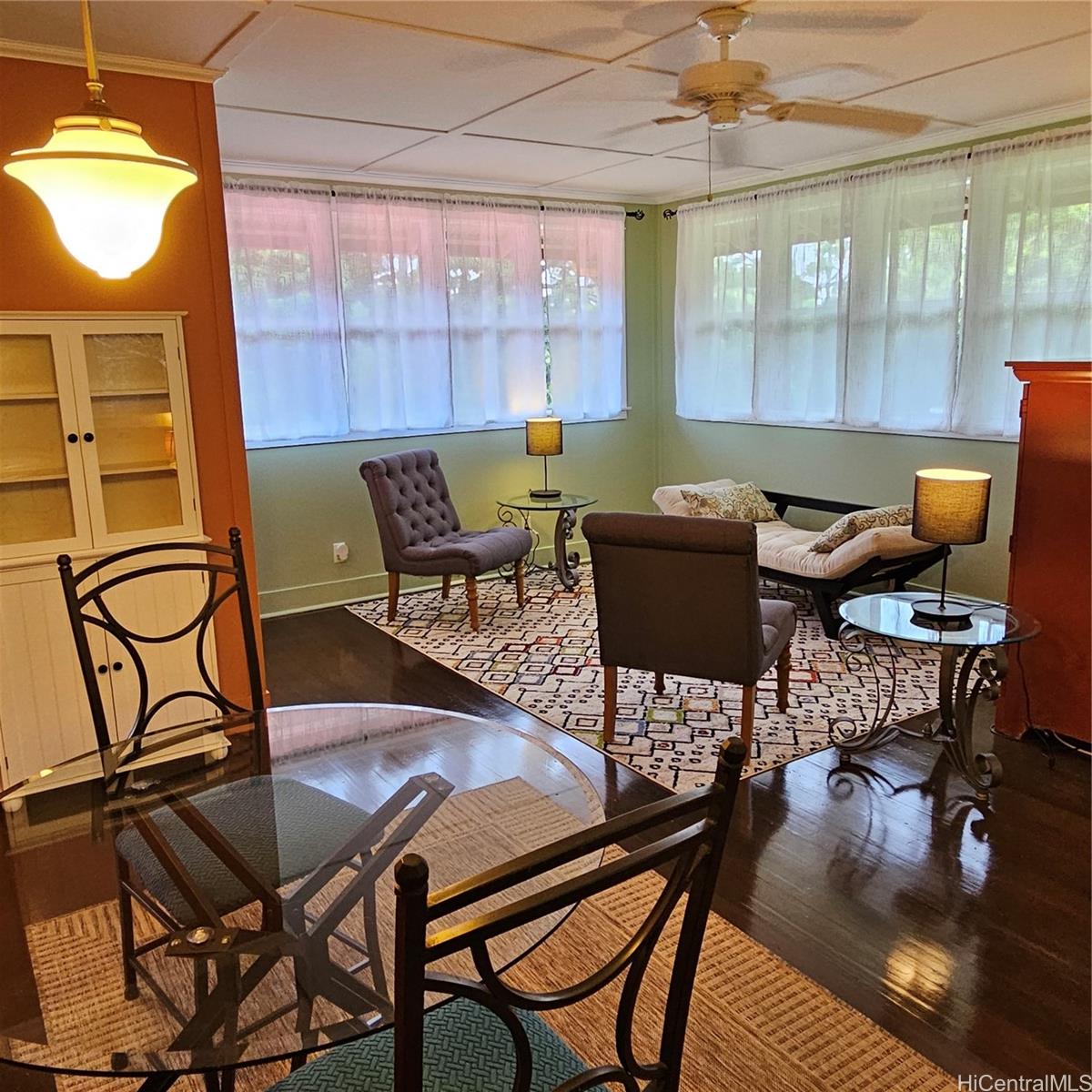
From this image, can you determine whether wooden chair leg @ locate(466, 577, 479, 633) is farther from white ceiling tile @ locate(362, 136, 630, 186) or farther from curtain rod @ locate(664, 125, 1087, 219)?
curtain rod @ locate(664, 125, 1087, 219)

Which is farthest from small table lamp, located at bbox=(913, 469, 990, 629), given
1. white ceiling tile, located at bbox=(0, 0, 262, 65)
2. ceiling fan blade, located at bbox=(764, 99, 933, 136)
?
white ceiling tile, located at bbox=(0, 0, 262, 65)

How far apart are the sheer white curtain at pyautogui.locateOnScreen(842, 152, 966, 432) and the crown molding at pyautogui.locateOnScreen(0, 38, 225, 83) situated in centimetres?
350

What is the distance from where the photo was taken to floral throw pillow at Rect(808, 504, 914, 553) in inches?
181

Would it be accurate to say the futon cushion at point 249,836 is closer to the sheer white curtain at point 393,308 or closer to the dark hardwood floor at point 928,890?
the dark hardwood floor at point 928,890

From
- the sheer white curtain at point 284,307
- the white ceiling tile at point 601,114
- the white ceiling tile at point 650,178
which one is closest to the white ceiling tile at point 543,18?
the white ceiling tile at point 601,114

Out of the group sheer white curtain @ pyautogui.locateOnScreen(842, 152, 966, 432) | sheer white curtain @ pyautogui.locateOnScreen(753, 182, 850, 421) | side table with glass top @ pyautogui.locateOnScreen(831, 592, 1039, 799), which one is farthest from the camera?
sheer white curtain @ pyautogui.locateOnScreen(753, 182, 850, 421)

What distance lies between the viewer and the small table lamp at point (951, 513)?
9.96 ft

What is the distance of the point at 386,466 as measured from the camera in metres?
5.01

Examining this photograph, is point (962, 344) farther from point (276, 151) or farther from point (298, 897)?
point (298, 897)

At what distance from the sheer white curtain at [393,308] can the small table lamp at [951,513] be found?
3346 mm

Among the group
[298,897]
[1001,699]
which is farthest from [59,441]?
[1001,699]

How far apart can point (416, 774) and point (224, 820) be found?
1.39 ft

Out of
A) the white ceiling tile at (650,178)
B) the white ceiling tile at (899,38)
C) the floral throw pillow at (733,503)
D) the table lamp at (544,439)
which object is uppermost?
the white ceiling tile at (650,178)

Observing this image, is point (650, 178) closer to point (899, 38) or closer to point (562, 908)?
point (899, 38)
